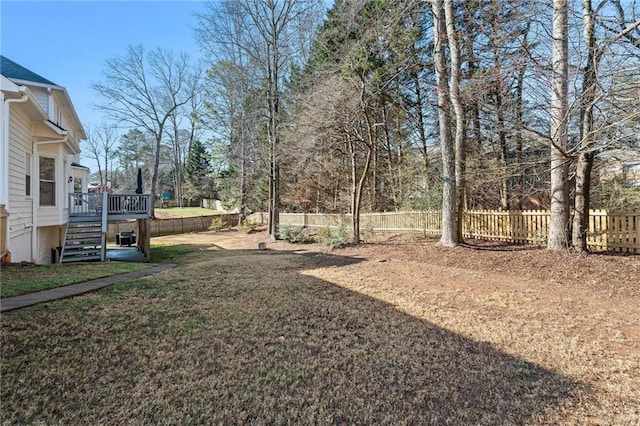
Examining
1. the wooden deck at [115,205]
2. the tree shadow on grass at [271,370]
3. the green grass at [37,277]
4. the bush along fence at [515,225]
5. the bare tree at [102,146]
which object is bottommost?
the tree shadow on grass at [271,370]

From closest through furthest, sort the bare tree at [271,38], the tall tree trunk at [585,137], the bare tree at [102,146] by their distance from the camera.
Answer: the tall tree trunk at [585,137] < the bare tree at [271,38] < the bare tree at [102,146]

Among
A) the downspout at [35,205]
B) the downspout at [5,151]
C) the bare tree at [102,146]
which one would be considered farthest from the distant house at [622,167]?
the bare tree at [102,146]

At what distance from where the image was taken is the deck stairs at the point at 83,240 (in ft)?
31.2

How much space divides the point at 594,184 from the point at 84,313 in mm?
13163

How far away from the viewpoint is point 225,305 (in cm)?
477

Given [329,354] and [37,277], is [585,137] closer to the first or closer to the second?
[329,354]

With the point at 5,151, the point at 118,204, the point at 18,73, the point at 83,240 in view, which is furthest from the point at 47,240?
the point at 18,73

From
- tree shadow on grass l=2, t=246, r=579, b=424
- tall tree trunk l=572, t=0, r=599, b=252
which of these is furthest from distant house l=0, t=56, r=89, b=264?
tall tree trunk l=572, t=0, r=599, b=252

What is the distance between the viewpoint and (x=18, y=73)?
10328mm

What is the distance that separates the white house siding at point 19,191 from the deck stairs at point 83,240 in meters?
1.42

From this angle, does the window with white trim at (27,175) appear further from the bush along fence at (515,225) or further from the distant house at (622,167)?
the distant house at (622,167)

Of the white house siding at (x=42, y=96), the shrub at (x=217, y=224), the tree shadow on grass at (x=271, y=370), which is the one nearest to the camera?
the tree shadow on grass at (x=271, y=370)

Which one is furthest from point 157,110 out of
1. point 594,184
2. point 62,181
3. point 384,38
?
point 594,184

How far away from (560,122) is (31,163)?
41.4 feet
